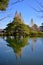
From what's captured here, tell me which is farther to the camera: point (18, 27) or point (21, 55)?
point (18, 27)

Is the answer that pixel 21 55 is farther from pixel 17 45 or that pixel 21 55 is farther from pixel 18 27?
pixel 18 27

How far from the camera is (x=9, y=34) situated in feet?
175

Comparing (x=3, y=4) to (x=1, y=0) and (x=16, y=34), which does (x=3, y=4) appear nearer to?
(x=1, y=0)

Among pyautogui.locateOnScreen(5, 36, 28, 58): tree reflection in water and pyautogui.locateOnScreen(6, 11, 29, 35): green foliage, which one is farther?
pyautogui.locateOnScreen(6, 11, 29, 35): green foliage

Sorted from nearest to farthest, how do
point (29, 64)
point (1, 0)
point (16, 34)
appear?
point (1, 0)
point (29, 64)
point (16, 34)

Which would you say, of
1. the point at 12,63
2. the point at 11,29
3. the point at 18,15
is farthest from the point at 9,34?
the point at 12,63

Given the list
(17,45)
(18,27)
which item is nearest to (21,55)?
(17,45)

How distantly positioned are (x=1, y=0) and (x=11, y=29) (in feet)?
143

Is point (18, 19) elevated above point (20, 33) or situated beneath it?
elevated above

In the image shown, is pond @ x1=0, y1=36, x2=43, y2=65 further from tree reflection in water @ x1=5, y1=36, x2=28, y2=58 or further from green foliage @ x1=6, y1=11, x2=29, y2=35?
green foliage @ x1=6, y1=11, x2=29, y2=35

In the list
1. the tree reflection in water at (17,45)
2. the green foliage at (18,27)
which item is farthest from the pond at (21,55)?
the green foliage at (18,27)

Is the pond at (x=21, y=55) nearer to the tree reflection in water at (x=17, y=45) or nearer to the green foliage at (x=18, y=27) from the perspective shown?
the tree reflection in water at (x=17, y=45)

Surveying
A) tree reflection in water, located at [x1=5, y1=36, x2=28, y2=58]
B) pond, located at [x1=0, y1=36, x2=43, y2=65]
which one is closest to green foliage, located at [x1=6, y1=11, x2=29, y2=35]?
tree reflection in water, located at [x1=5, y1=36, x2=28, y2=58]

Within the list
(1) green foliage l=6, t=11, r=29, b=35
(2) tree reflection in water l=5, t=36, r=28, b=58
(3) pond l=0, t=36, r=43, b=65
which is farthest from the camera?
(1) green foliage l=6, t=11, r=29, b=35
